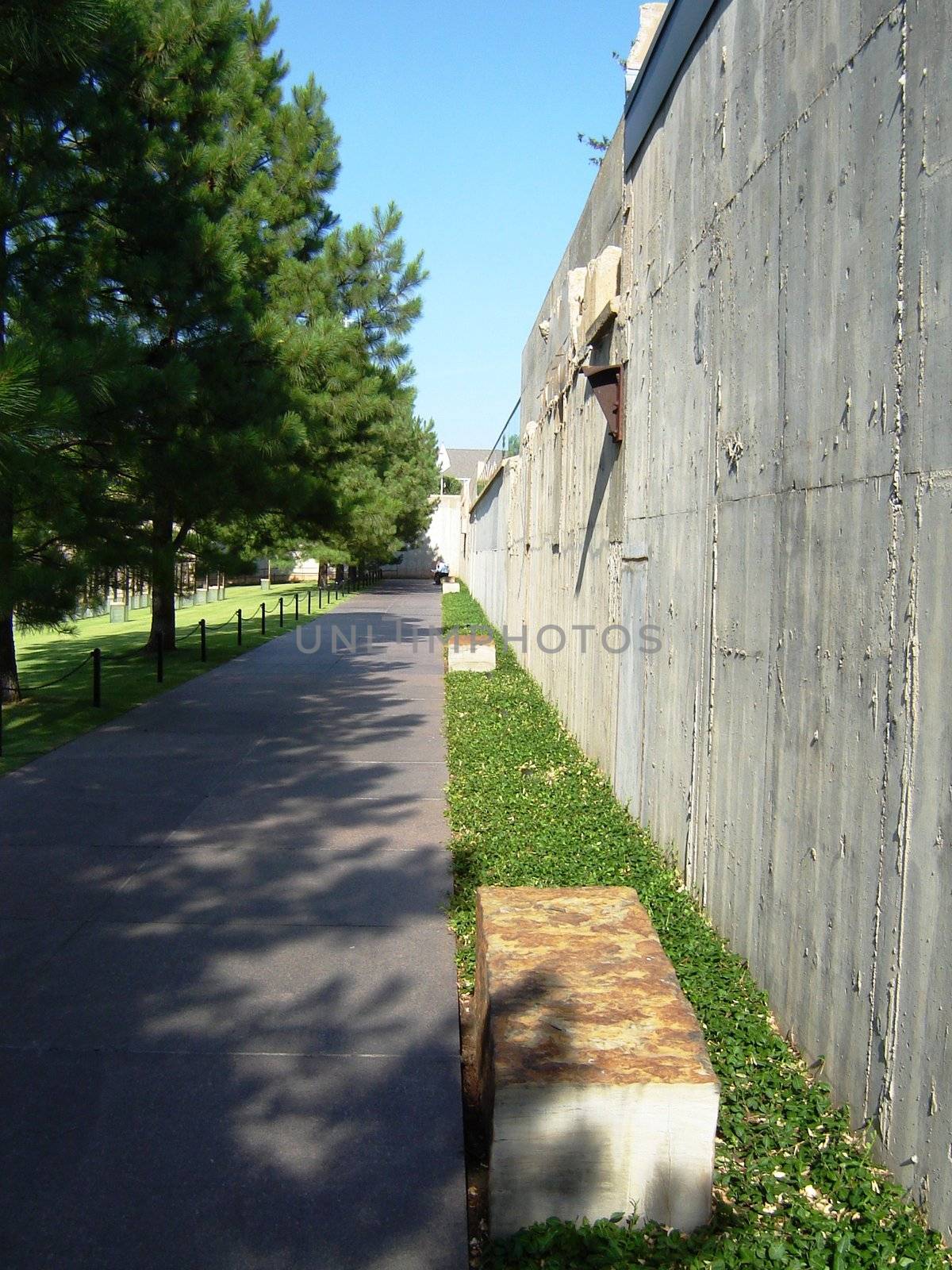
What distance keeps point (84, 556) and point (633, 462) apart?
6.12 m

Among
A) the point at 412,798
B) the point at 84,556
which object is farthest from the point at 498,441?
the point at 412,798

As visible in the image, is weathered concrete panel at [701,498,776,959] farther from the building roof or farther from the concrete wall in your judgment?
the building roof

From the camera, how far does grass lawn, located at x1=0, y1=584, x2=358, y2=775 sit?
35.5 ft

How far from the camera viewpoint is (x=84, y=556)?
1089 cm

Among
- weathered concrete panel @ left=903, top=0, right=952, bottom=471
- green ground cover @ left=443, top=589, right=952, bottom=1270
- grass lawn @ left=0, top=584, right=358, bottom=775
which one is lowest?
green ground cover @ left=443, top=589, right=952, bottom=1270

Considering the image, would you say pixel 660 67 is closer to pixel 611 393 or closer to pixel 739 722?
pixel 611 393

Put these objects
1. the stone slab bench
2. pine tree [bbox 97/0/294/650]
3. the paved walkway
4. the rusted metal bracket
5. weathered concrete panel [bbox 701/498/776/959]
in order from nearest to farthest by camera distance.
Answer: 1. the paved walkway
2. weathered concrete panel [bbox 701/498/776/959]
3. the rusted metal bracket
4. pine tree [bbox 97/0/294/650]
5. the stone slab bench

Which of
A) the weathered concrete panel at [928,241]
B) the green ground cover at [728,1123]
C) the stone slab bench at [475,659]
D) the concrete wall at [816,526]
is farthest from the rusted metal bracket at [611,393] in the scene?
the stone slab bench at [475,659]

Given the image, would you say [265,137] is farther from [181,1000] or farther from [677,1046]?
[677,1046]

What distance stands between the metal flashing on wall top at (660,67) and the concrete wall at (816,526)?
150mm

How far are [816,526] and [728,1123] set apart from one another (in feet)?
6.14

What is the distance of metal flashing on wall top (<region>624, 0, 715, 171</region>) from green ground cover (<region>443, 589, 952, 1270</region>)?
4.17 meters

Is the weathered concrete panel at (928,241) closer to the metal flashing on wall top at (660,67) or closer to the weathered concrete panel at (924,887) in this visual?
the weathered concrete panel at (924,887)

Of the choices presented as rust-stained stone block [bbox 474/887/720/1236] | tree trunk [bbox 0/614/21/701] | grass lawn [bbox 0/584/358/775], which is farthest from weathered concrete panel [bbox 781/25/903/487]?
tree trunk [bbox 0/614/21/701]
